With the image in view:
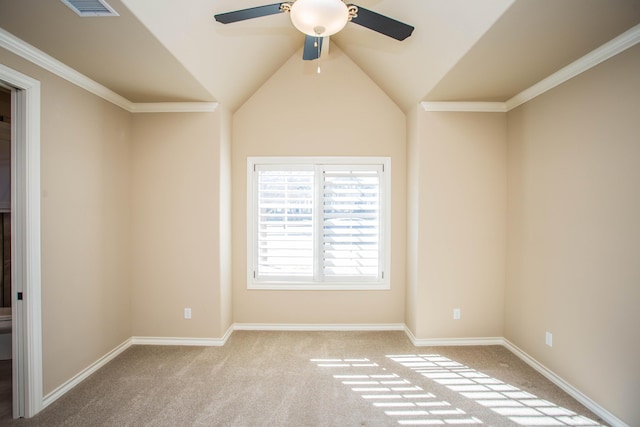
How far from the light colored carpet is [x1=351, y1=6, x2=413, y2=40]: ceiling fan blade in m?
2.57

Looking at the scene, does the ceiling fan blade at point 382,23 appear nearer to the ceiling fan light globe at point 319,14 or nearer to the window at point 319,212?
the ceiling fan light globe at point 319,14

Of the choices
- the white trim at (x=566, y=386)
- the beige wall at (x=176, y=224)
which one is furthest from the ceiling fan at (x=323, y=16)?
the white trim at (x=566, y=386)

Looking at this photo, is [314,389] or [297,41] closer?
[314,389]

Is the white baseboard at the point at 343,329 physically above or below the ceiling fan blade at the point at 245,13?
below

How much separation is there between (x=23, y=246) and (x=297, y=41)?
312 cm

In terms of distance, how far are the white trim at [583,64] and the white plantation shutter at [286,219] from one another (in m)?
2.33

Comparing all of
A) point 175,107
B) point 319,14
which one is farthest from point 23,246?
point 319,14

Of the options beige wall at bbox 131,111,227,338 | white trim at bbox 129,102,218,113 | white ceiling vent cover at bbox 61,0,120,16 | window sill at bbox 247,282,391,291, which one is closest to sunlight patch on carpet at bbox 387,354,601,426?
window sill at bbox 247,282,391,291

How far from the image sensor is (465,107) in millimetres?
3441

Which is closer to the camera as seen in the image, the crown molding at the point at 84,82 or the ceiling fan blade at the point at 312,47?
the crown molding at the point at 84,82

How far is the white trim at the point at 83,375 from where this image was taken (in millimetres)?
2461

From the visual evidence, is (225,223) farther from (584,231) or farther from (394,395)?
(584,231)

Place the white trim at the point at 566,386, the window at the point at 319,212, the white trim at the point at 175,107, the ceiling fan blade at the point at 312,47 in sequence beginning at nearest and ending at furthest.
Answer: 1. the white trim at the point at 566,386
2. the ceiling fan blade at the point at 312,47
3. the white trim at the point at 175,107
4. the window at the point at 319,212

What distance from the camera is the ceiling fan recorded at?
5.57ft
